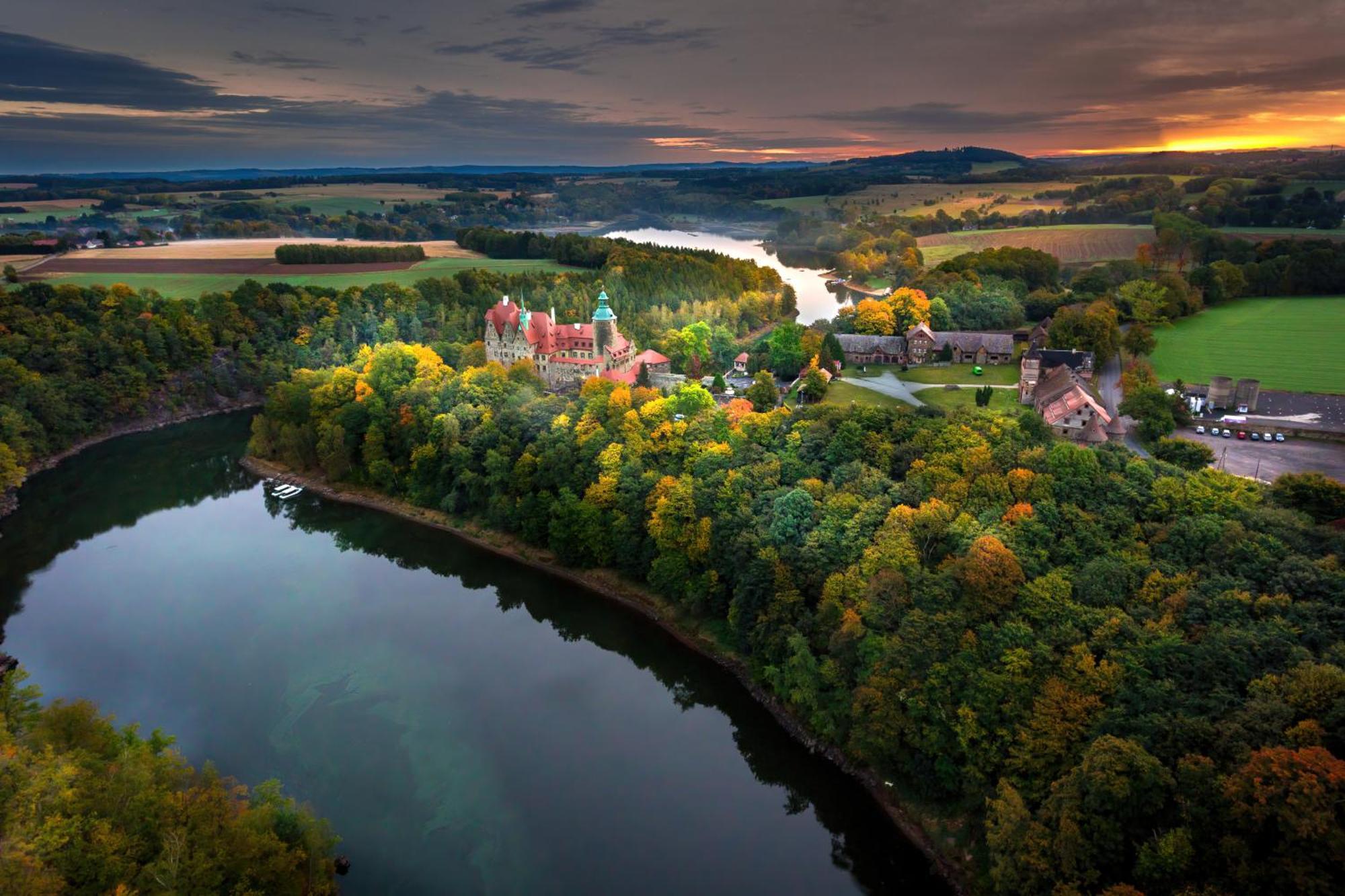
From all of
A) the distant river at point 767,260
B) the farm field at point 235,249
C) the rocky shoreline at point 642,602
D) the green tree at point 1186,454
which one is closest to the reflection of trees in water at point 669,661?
the rocky shoreline at point 642,602

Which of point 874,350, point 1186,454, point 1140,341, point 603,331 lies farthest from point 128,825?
point 1140,341

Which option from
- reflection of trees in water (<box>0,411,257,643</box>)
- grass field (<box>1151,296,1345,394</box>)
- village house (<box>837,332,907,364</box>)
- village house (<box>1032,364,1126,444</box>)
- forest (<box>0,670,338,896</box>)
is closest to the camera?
forest (<box>0,670,338,896</box>)

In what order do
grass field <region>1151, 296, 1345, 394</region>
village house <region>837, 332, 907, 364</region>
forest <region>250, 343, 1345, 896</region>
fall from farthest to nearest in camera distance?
village house <region>837, 332, 907, 364</region>, grass field <region>1151, 296, 1345, 394</region>, forest <region>250, 343, 1345, 896</region>

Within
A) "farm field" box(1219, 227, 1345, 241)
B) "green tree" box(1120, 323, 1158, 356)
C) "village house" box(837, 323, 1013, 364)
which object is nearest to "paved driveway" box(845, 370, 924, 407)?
"village house" box(837, 323, 1013, 364)

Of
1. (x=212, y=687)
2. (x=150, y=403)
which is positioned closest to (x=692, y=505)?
(x=212, y=687)

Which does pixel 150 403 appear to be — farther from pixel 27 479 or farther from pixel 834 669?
pixel 834 669

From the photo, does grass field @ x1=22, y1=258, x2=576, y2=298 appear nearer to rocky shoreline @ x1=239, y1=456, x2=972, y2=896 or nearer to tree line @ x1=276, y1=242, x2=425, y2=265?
tree line @ x1=276, y1=242, x2=425, y2=265

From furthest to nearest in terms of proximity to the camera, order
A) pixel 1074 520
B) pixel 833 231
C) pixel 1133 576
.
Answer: pixel 833 231, pixel 1074 520, pixel 1133 576
